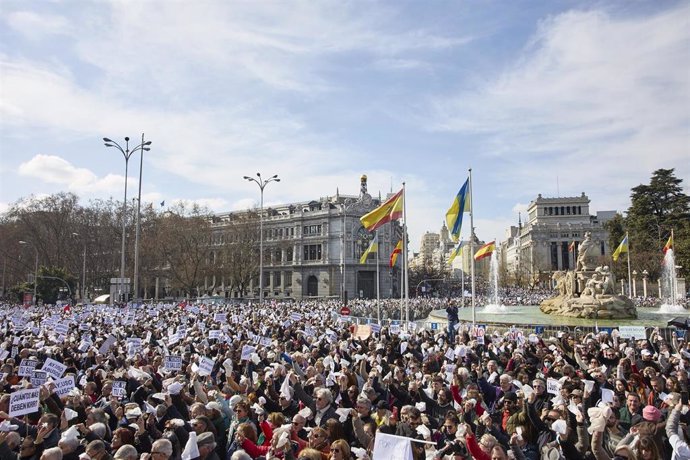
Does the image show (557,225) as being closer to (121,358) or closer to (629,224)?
(629,224)

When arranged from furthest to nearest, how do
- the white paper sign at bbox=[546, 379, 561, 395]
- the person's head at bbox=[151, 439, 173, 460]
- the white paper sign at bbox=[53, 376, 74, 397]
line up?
the white paper sign at bbox=[53, 376, 74, 397] < the white paper sign at bbox=[546, 379, 561, 395] < the person's head at bbox=[151, 439, 173, 460]

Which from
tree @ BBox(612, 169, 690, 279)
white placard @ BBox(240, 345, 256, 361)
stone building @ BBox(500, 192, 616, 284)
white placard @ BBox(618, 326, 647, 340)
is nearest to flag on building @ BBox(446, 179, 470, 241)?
white placard @ BBox(618, 326, 647, 340)

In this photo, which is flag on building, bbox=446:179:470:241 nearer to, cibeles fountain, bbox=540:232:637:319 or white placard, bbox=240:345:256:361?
cibeles fountain, bbox=540:232:637:319

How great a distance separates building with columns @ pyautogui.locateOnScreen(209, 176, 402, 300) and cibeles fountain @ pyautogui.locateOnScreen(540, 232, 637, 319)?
6099 centimetres

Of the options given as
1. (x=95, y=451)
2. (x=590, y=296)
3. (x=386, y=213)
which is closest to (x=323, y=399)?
(x=95, y=451)

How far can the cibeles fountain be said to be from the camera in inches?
1093

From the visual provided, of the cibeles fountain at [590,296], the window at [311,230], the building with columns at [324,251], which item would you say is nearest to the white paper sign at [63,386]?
the cibeles fountain at [590,296]

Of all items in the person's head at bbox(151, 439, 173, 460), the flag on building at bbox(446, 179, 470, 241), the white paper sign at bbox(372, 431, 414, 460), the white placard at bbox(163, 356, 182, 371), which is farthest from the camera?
the flag on building at bbox(446, 179, 470, 241)

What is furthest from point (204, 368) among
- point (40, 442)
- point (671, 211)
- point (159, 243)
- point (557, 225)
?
point (557, 225)

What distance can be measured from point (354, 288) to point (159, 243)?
112ft

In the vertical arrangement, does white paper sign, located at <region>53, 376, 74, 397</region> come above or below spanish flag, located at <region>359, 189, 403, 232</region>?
below

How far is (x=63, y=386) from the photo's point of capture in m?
9.24

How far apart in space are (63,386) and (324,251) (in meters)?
→ 88.8

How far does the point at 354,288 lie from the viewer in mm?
95500
